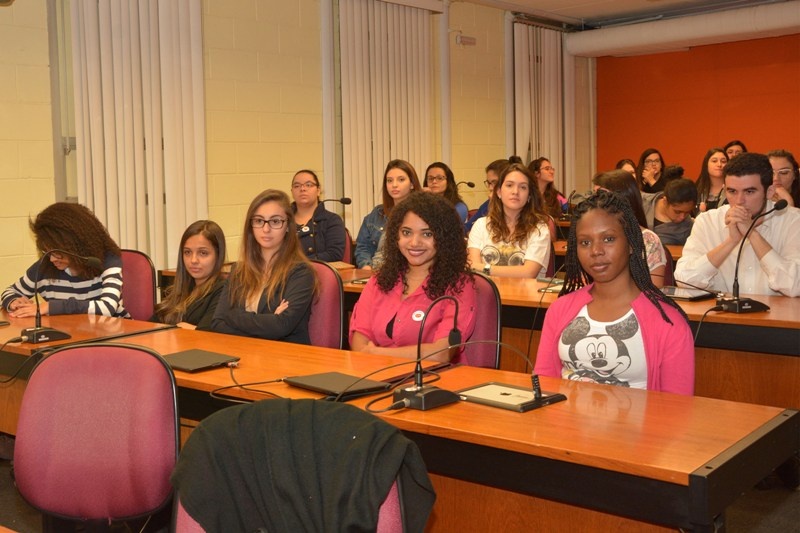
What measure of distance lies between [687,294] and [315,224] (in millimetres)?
2886

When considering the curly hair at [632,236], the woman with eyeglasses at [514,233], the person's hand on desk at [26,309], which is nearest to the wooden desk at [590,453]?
the curly hair at [632,236]

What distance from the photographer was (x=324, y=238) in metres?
6.03

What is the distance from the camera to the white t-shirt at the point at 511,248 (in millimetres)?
4758

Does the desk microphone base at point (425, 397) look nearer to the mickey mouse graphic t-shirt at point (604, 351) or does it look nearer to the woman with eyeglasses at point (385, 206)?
the mickey mouse graphic t-shirt at point (604, 351)

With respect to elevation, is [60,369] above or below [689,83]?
below

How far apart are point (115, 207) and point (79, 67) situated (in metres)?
0.87

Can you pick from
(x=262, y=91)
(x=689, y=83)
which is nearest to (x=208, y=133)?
(x=262, y=91)

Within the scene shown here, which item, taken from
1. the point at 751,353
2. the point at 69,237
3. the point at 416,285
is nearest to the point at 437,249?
the point at 416,285

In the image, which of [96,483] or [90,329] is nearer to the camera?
[96,483]

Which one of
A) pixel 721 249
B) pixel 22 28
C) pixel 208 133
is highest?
pixel 22 28

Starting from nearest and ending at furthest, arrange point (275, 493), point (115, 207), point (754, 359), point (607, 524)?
point (275, 493)
point (607, 524)
point (754, 359)
point (115, 207)

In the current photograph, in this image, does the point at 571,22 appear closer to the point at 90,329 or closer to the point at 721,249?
the point at 721,249

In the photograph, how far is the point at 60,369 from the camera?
231 centimetres

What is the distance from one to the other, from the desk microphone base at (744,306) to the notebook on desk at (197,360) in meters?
1.83
